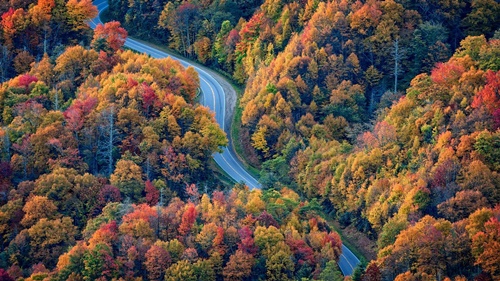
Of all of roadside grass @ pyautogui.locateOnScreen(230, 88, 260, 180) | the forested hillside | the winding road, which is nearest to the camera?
the forested hillside

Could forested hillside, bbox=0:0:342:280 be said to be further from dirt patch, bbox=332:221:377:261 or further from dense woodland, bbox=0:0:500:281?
dirt patch, bbox=332:221:377:261

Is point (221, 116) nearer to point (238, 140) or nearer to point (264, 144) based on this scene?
point (238, 140)

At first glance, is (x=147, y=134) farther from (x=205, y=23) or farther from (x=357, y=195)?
(x=205, y=23)

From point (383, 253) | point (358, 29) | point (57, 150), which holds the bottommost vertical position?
point (57, 150)

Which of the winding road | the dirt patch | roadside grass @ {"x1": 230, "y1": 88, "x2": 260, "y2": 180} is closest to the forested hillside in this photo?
the winding road

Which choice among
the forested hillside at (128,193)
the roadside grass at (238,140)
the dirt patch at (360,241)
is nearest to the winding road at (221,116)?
the roadside grass at (238,140)

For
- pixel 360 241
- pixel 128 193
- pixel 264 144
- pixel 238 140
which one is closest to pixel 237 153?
pixel 238 140

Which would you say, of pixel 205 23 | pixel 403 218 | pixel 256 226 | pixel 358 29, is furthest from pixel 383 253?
pixel 205 23

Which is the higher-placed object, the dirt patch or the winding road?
the dirt patch
